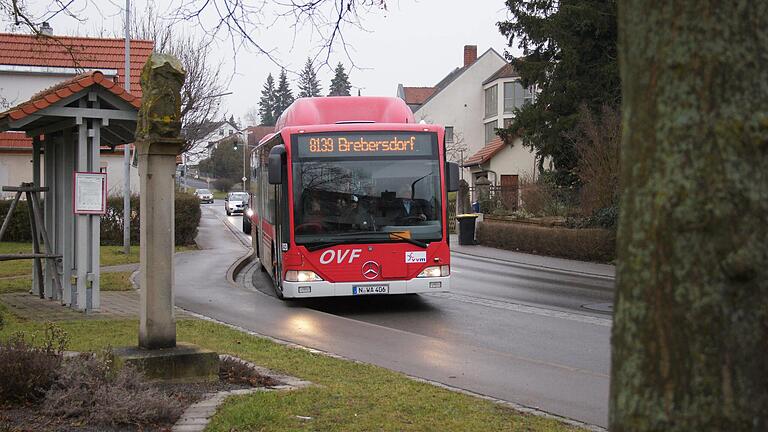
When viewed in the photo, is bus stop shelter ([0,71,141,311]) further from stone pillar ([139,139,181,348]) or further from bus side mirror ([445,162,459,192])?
stone pillar ([139,139,181,348])

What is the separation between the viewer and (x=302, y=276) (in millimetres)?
13859

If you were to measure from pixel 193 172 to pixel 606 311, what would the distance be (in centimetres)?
11954

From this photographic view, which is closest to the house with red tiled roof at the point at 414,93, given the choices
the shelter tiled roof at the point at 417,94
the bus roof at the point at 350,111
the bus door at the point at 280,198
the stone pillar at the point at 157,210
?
the shelter tiled roof at the point at 417,94

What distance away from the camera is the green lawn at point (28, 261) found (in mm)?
21281

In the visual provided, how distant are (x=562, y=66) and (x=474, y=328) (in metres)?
22.0

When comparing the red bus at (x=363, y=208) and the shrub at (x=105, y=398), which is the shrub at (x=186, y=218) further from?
the shrub at (x=105, y=398)

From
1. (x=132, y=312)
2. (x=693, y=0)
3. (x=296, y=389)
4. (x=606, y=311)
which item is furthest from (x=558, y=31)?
(x=693, y=0)

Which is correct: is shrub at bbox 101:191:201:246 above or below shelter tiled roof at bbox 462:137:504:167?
below

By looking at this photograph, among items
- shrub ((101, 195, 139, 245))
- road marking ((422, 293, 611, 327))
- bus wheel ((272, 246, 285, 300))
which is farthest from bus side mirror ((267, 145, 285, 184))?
shrub ((101, 195, 139, 245))

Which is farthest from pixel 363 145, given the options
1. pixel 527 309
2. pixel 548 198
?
pixel 548 198

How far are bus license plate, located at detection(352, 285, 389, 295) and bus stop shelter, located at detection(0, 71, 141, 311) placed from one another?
156 inches

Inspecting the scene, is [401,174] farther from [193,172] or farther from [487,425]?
[193,172]

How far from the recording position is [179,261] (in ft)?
79.2

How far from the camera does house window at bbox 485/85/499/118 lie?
65.4m
